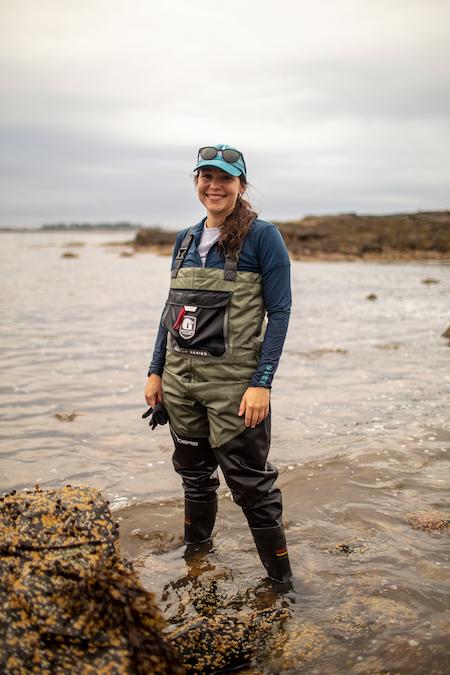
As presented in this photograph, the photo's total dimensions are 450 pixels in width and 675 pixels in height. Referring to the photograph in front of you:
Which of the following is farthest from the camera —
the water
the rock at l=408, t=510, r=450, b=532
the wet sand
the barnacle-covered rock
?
the rock at l=408, t=510, r=450, b=532

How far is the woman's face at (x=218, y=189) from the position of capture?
402 cm

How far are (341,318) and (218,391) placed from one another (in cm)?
1571

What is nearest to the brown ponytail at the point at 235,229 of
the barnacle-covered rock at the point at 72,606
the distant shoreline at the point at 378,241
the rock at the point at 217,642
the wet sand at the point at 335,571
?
the barnacle-covered rock at the point at 72,606

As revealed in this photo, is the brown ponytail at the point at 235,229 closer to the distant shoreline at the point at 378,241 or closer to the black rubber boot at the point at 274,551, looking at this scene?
the black rubber boot at the point at 274,551

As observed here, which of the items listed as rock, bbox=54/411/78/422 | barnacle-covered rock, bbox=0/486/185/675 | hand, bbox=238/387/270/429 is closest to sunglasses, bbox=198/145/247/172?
A: hand, bbox=238/387/270/429

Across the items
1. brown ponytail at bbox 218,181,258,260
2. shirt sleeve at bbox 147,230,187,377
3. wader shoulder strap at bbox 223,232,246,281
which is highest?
brown ponytail at bbox 218,181,258,260

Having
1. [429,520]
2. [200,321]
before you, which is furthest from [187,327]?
[429,520]

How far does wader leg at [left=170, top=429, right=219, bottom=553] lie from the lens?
4352 millimetres

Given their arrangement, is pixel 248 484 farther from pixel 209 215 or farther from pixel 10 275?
pixel 10 275

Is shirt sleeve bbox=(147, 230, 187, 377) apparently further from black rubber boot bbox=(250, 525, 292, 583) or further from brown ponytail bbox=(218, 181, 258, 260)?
black rubber boot bbox=(250, 525, 292, 583)

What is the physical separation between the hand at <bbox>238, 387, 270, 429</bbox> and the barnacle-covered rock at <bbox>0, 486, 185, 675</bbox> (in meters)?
1.21

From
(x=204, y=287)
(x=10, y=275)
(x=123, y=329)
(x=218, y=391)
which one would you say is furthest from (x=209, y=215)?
(x=10, y=275)

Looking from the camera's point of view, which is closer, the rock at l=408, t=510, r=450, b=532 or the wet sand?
the wet sand

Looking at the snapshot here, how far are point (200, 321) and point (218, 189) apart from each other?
938 millimetres
